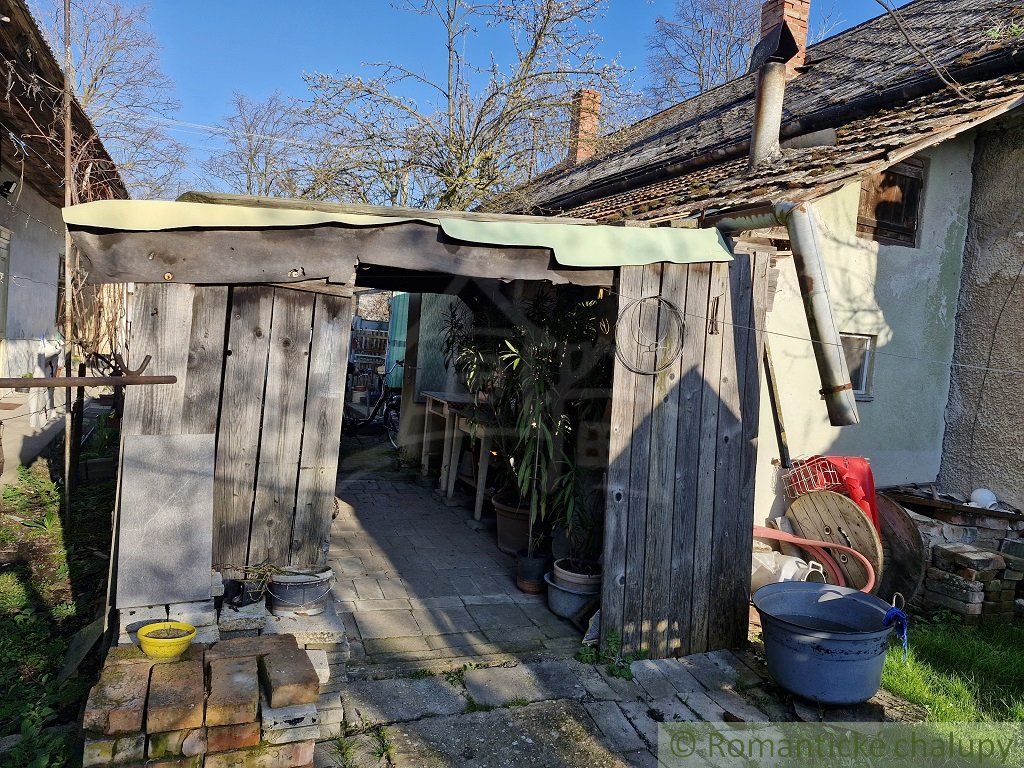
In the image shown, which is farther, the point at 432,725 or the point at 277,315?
the point at 277,315

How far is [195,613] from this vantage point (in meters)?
3.43

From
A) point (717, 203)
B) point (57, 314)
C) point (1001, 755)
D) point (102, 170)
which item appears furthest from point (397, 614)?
point (57, 314)

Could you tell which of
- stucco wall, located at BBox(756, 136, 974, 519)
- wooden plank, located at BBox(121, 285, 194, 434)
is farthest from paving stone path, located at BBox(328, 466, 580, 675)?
stucco wall, located at BBox(756, 136, 974, 519)

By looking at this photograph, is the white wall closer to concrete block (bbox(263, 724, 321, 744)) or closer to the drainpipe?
concrete block (bbox(263, 724, 321, 744))

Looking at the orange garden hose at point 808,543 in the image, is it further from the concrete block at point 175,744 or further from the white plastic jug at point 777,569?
the concrete block at point 175,744

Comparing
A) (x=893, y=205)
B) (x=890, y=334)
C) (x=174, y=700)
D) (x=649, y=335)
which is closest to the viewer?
(x=174, y=700)

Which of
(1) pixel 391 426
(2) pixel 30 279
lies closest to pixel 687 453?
(2) pixel 30 279

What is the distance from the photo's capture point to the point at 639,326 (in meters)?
4.18

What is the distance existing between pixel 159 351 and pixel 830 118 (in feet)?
22.4

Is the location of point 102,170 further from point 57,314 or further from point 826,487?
point 826,487

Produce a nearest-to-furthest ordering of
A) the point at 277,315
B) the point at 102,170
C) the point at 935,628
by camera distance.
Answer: the point at 277,315, the point at 935,628, the point at 102,170

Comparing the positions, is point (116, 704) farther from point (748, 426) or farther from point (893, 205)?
point (893, 205)

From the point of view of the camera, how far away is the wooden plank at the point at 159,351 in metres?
3.49

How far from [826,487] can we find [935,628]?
123 centimetres
